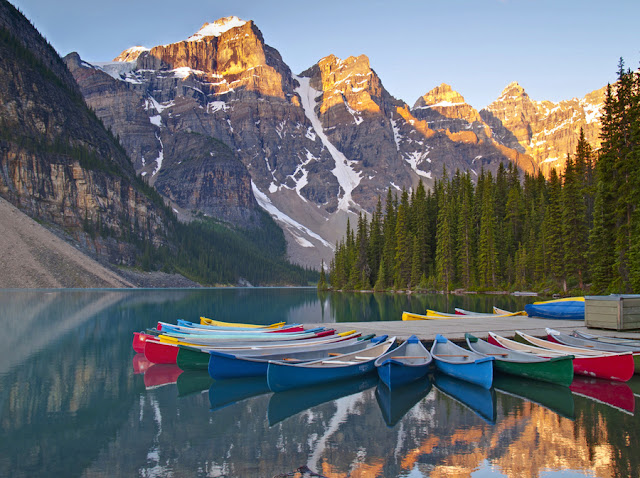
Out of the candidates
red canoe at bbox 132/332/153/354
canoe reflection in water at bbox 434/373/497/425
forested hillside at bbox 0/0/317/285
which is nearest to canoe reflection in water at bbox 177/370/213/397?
red canoe at bbox 132/332/153/354

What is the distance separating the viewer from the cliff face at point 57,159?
12381 centimetres

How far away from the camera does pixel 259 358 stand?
1759cm

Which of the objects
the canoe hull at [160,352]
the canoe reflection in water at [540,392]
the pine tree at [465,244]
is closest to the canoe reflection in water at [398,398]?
the canoe reflection in water at [540,392]

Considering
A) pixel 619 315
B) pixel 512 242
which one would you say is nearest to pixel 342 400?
pixel 619 315

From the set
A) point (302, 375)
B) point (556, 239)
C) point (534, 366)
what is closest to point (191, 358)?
point (302, 375)

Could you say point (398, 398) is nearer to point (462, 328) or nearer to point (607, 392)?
point (607, 392)

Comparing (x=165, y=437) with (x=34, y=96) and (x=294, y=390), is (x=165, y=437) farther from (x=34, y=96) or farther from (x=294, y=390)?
(x=34, y=96)

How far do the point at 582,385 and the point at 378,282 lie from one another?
85.7m

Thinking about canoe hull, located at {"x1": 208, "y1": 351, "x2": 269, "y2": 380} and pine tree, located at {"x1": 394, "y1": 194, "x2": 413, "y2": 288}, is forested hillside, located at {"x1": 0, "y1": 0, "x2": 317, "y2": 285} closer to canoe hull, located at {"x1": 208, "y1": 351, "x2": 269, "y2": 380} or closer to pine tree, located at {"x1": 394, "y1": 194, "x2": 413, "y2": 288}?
pine tree, located at {"x1": 394, "y1": 194, "x2": 413, "y2": 288}

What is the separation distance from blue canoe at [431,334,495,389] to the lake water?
456 mm

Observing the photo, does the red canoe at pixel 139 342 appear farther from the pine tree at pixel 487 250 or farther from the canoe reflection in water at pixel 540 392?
the pine tree at pixel 487 250

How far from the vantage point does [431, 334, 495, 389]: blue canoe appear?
638 inches

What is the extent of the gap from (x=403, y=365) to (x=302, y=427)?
4.93 m

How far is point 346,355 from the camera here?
59.6ft
